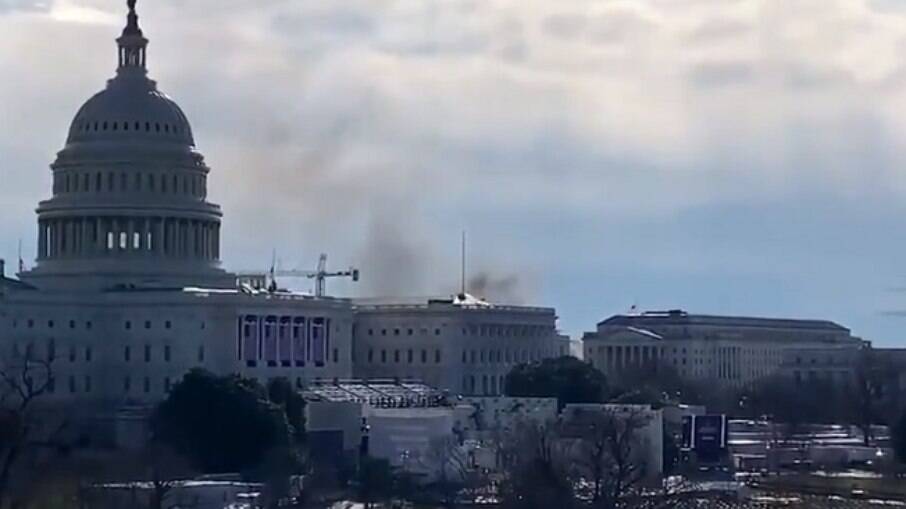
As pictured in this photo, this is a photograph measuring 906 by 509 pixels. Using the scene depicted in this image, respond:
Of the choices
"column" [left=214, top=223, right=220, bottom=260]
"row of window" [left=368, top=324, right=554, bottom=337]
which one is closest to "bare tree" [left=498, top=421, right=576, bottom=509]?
"column" [left=214, top=223, right=220, bottom=260]

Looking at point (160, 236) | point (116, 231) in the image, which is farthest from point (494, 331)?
point (116, 231)

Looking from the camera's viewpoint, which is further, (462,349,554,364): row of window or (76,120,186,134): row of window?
(462,349,554,364): row of window

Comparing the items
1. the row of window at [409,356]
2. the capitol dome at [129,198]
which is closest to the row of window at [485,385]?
the row of window at [409,356]

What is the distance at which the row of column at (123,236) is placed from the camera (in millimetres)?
123250

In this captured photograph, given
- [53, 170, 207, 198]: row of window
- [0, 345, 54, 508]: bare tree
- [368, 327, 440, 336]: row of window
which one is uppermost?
[53, 170, 207, 198]: row of window

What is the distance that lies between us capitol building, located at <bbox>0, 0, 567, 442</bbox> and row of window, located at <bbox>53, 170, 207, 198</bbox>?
0.22 feet

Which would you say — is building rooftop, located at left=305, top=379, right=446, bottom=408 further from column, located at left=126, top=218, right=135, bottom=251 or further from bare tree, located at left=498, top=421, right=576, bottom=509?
bare tree, located at left=498, top=421, right=576, bottom=509

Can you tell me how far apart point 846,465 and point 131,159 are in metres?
37.1

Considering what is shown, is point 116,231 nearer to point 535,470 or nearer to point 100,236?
point 100,236

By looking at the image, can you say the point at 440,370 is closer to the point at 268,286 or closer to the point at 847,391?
the point at 268,286

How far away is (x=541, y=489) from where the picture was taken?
254ft

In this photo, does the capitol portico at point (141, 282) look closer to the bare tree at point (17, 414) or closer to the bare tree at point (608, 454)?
the bare tree at point (17, 414)

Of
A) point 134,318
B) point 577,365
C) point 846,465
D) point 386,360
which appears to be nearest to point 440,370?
Answer: point 386,360

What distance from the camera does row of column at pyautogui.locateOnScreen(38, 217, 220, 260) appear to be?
4852 inches
